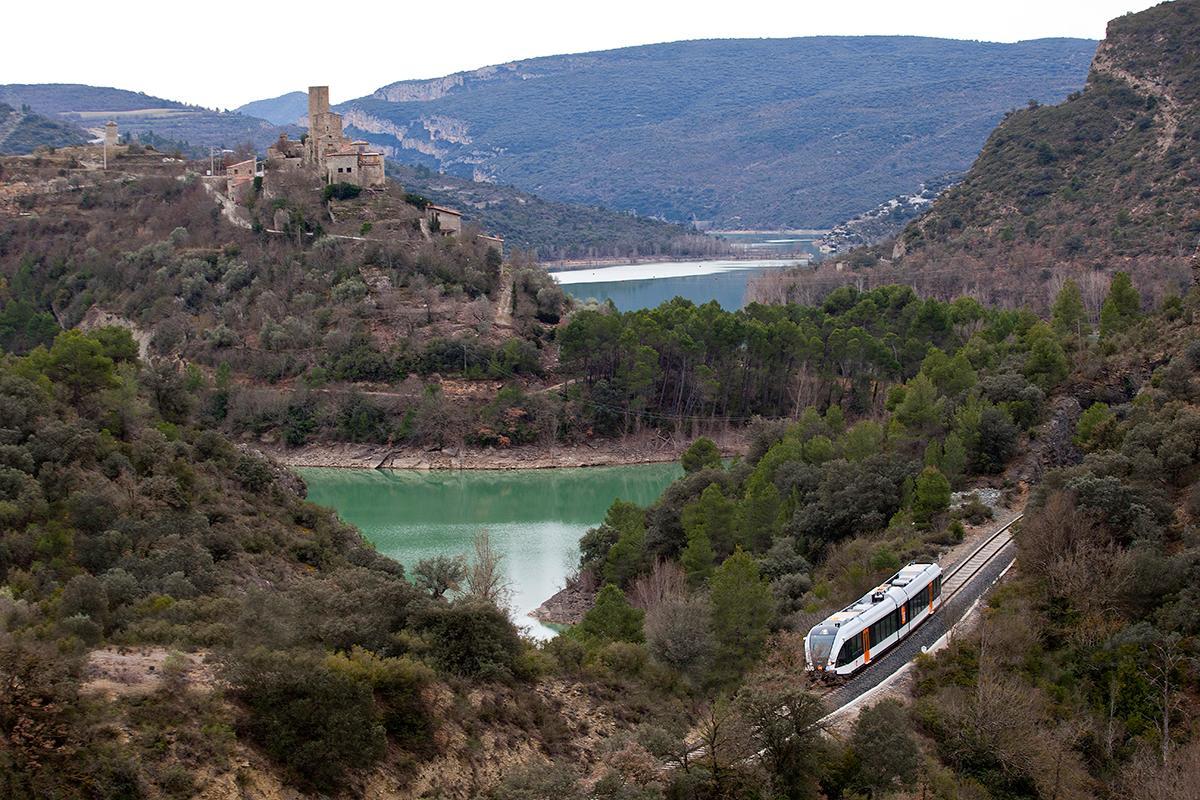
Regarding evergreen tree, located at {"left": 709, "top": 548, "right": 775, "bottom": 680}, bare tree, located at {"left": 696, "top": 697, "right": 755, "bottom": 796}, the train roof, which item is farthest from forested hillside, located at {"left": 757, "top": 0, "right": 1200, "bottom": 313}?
bare tree, located at {"left": 696, "top": 697, "right": 755, "bottom": 796}

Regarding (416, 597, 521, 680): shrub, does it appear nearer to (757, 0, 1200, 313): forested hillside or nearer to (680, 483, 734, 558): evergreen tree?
(680, 483, 734, 558): evergreen tree

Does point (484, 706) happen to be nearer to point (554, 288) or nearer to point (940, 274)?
point (554, 288)

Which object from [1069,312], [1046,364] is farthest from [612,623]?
[1069,312]

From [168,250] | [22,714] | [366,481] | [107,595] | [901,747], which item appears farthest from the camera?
[168,250]

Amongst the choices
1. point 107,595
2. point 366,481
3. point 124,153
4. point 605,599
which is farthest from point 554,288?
point 107,595

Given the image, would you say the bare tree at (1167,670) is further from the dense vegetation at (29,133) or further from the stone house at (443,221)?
the dense vegetation at (29,133)

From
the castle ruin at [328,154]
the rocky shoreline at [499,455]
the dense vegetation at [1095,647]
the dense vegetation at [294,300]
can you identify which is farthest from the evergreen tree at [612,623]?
the castle ruin at [328,154]

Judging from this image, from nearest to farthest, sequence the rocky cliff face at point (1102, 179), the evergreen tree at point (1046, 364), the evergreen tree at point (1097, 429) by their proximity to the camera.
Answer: the evergreen tree at point (1097, 429) → the evergreen tree at point (1046, 364) → the rocky cliff face at point (1102, 179)
